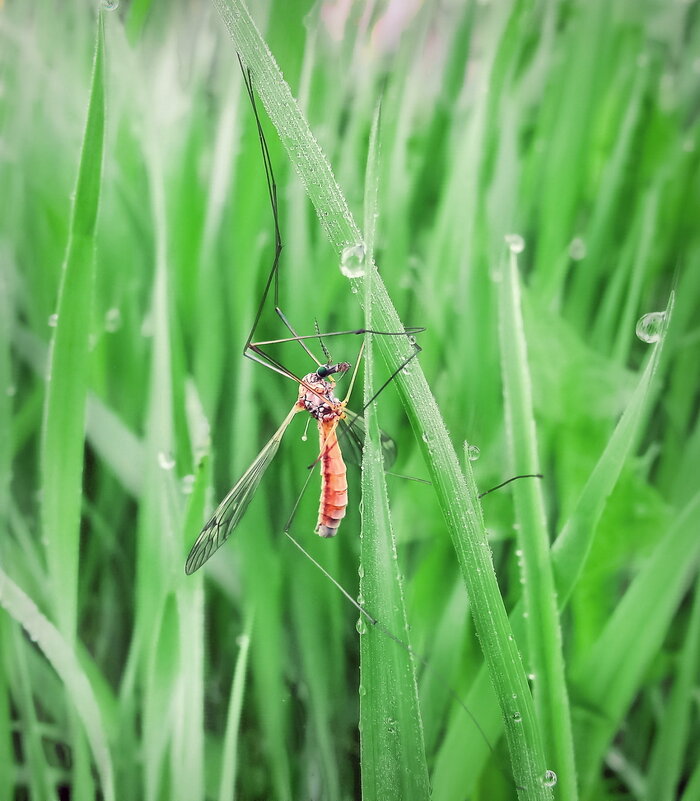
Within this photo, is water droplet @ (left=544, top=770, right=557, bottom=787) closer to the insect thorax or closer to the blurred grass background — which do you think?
the blurred grass background

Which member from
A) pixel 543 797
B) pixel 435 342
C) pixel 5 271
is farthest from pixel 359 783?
pixel 5 271

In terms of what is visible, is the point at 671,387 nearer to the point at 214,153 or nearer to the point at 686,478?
the point at 686,478

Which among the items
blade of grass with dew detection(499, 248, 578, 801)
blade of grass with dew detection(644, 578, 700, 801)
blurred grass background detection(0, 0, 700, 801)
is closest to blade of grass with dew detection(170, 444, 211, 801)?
blurred grass background detection(0, 0, 700, 801)

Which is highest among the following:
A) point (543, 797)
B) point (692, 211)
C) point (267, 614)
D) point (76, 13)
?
point (76, 13)

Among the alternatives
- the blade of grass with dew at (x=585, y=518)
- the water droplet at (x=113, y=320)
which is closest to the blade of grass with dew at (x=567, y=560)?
the blade of grass with dew at (x=585, y=518)

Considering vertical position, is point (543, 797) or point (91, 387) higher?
point (91, 387)
